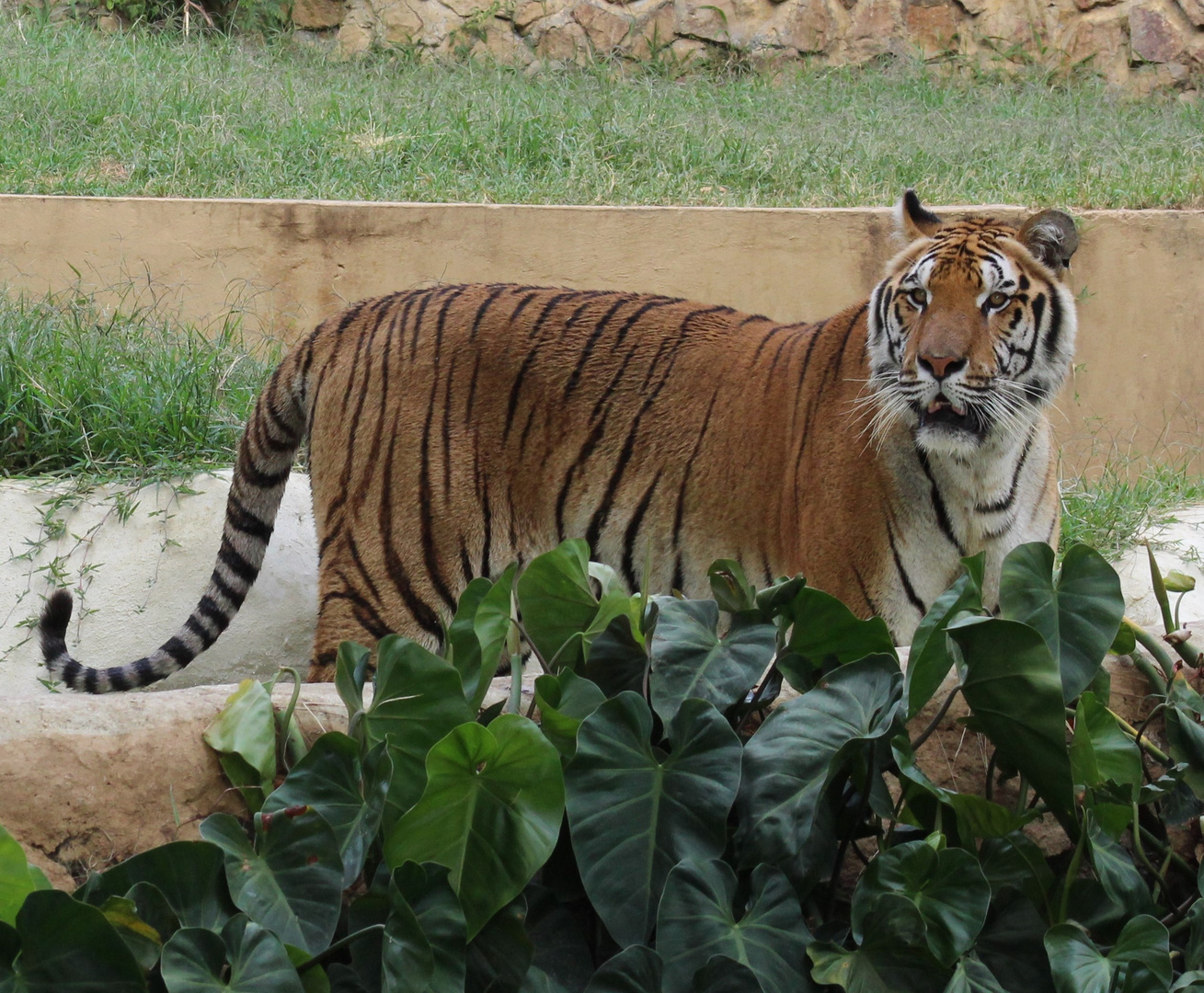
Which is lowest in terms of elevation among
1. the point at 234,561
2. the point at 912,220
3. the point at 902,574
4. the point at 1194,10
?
the point at 234,561

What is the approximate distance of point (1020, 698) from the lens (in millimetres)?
1523

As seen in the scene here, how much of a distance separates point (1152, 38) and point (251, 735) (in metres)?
11.2

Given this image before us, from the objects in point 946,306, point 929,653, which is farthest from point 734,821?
point 946,306

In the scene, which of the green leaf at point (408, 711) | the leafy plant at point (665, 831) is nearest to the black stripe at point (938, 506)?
the leafy plant at point (665, 831)

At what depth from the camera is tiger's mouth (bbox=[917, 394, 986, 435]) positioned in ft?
9.99

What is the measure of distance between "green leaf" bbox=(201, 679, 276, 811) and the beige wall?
4.66 metres

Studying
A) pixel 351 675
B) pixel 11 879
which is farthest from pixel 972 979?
pixel 11 879

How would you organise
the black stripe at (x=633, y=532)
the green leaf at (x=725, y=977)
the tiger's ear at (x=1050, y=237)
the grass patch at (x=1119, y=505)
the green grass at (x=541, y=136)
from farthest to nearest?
1. the green grass at (x=541, y=136)
2. the grass patch at (x=1119, y=505)
3. the black stripe at (x=633, y=532)
4. the tiger's ear at (x=1050, y=237)
5. the green leaf at (x=725, y=977)

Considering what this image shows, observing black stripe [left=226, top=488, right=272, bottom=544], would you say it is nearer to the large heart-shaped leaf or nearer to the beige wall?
the beige wall

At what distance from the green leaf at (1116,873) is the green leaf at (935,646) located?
251 mm

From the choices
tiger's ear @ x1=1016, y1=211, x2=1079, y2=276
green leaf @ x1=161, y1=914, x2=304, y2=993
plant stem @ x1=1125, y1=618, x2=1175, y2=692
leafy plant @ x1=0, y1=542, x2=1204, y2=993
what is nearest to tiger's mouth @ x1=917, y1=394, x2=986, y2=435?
tiger's ear @ x1=1016, y1=211, x2=1079, y2=276

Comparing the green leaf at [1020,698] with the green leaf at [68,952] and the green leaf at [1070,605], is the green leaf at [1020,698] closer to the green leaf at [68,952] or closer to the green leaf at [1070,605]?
the green leaf at [1070,605]

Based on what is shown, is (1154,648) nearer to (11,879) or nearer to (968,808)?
(968,808)

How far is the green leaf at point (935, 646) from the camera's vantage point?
1.55 meters
